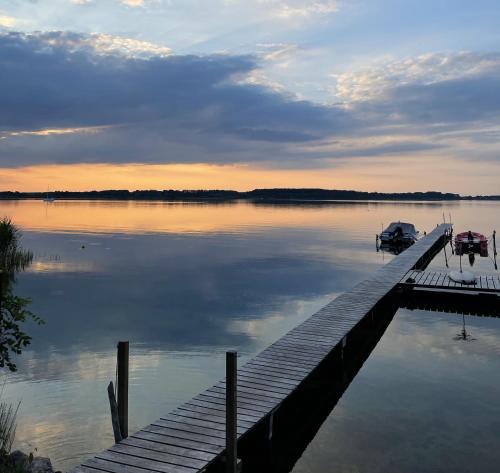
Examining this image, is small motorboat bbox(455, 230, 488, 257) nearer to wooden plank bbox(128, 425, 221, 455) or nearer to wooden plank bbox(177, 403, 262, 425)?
wooden plank bbox(177, 403, 262, 425)

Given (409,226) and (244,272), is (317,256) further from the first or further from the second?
(409,226)

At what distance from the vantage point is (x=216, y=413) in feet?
31.9

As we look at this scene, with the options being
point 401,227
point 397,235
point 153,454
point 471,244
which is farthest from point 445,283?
point 401,227

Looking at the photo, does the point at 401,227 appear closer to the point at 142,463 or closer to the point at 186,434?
the point at 186,434

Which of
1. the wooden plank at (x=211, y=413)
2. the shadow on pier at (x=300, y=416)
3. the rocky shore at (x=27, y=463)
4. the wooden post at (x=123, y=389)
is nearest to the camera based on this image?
the rocky shore at (x=27, y=463)

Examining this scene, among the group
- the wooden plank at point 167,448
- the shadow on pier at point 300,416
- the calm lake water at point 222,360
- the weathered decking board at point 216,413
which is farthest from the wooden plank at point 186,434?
the calm lake water at point 222,360

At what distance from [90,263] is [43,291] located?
1123 centimetres

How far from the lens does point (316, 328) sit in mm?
16375

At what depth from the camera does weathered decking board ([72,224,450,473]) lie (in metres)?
7.86

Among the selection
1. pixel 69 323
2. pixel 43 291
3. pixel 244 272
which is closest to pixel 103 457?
pixel 69 323

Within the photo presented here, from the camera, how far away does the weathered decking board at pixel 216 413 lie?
309 inches

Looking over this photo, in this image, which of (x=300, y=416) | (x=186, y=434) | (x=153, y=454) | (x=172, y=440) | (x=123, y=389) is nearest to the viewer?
(x=153, y=454)

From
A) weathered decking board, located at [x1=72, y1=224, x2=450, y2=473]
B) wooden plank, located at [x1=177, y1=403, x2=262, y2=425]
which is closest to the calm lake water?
weathered decking board, located at [x1=72, y1=224, x2=450, y2=473]

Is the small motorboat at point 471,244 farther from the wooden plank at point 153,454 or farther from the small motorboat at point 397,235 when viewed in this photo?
A: the wooden plank at point 153,454
